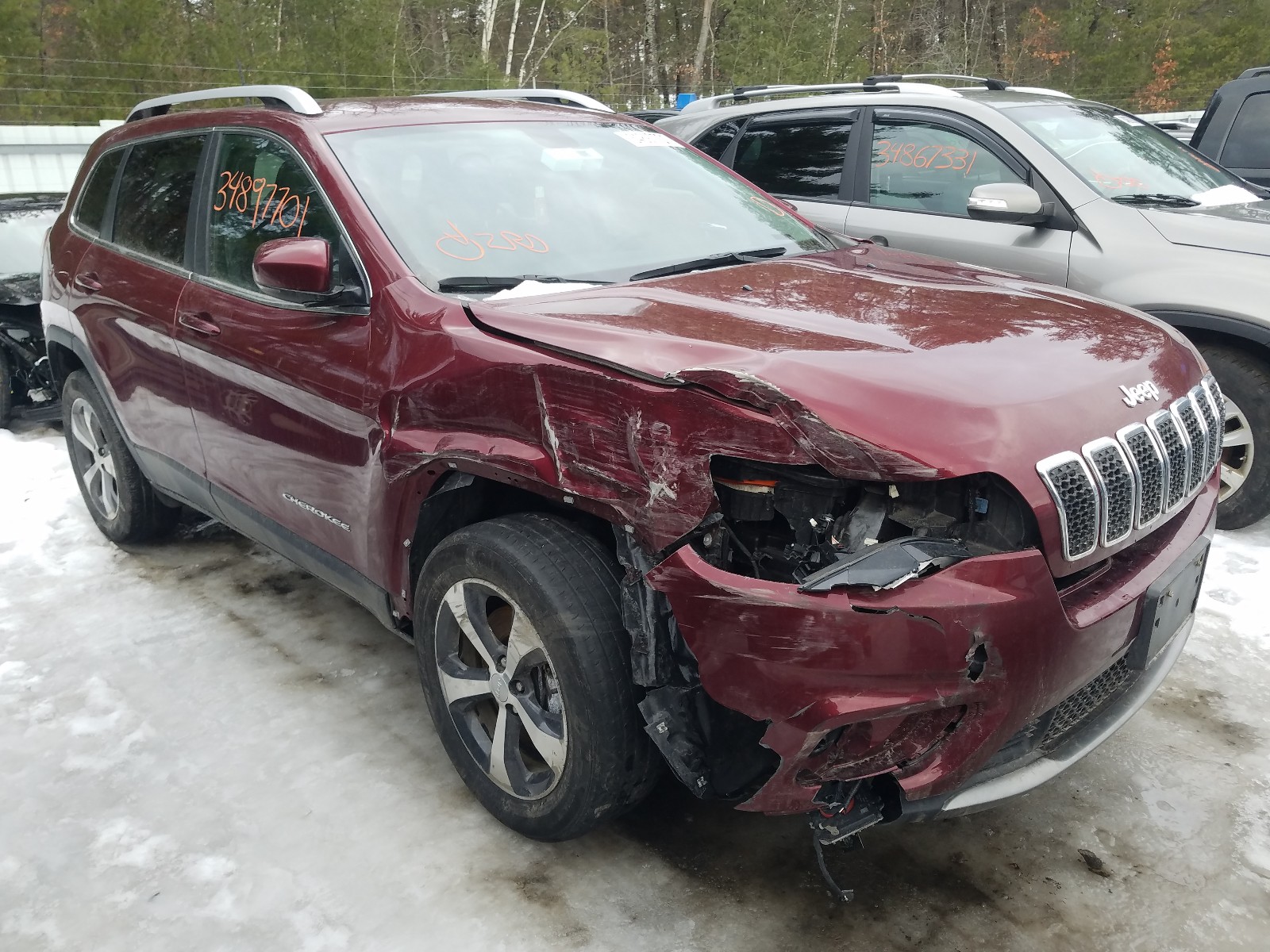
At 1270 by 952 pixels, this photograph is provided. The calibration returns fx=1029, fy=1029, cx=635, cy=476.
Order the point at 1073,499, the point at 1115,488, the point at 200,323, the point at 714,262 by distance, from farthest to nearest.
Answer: the point at 200,323 < the point at 714,262 < the point at 1115,488 < the point at 1073,499

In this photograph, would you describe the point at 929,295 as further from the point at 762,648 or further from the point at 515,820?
the point at 515,820

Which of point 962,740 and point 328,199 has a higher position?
point 328,199

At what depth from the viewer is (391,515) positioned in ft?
9.29

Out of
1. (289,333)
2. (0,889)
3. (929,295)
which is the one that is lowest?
(0,889)

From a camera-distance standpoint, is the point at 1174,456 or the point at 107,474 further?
the point at 107,474

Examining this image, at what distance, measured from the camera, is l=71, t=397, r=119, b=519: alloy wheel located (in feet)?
15.4

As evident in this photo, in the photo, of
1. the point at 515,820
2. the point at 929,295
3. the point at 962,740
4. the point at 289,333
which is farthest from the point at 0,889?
the point at 929,295

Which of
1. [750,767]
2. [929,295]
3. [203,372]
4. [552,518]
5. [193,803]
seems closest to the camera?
[750,767]

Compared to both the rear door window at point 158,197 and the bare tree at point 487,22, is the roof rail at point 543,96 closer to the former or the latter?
the rear door window at point 158,197

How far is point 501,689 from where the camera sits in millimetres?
2607

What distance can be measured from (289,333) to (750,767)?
186 cm

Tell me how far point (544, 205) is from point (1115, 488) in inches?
72.9

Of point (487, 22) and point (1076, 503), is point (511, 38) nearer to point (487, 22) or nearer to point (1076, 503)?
point (487, 22)

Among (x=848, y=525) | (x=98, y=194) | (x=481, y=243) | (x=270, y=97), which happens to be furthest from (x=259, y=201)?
(x=848, y=525)
